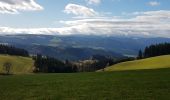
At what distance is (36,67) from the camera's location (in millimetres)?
199500

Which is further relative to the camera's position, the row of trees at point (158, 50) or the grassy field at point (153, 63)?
the row of trees at point (158, 50)

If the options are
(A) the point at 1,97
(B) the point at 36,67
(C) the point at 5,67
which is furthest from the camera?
(B) the point at 36,67

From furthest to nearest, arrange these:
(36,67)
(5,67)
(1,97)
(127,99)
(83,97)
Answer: (36,67) → (5,67) → (1,97) → (83,97) → (127,99)

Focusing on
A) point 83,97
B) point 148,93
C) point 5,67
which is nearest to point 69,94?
point 83,97

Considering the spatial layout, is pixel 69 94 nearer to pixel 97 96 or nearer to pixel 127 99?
pixel 97 96

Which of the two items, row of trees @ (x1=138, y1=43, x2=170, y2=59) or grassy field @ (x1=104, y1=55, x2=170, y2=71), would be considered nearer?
grassy field @ (x1=104, y1=55, x2=170, y2=71)

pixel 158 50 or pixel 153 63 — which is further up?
pixel 158 50

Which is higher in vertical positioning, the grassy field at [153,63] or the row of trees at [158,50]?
the row of trees at [158,50]

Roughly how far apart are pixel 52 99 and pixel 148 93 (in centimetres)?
802

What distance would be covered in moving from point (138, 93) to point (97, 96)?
3.68 meters

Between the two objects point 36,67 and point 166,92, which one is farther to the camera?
point 36,67

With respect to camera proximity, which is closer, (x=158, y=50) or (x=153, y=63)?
(x=153, y=63)

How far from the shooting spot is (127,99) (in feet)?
84.3

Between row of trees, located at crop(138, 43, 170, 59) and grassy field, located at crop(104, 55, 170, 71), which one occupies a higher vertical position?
row of trees, located at crop(138, 43, 170, 59)
